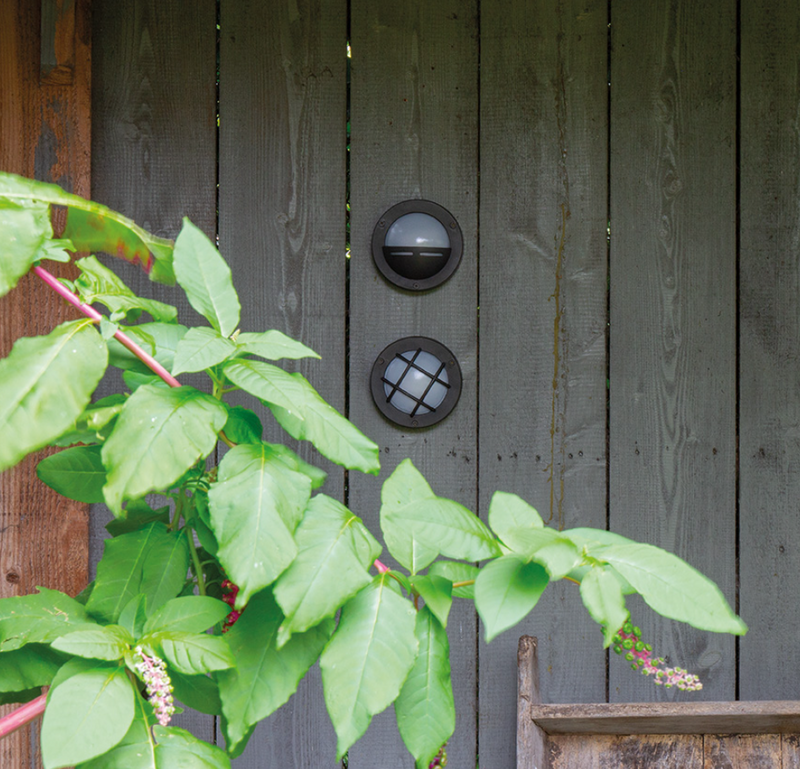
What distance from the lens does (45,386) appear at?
1.22 ft

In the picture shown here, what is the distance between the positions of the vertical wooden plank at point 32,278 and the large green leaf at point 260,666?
0.72m

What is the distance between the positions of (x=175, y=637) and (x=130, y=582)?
0.11 meters

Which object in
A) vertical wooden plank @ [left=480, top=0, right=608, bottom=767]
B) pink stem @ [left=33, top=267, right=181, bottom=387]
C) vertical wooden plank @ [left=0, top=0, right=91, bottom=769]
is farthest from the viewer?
vertical wooden plank @ [left=480, top=0, right=608, bottom=767]

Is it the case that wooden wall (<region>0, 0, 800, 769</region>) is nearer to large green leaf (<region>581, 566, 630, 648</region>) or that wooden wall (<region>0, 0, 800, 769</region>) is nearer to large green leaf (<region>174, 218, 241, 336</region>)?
large green leaf (<region>174, 218, 241, 336</region>)

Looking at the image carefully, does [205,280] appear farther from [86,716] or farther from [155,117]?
[155,117]

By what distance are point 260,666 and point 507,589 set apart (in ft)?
0.61

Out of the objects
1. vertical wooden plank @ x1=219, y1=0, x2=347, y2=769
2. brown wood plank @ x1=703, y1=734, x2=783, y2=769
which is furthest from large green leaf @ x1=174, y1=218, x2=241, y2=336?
brown wood plank @ x1=703, y1=734, x2=783, y2=769

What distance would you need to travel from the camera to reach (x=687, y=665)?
111 cm

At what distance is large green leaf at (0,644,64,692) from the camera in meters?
0.45

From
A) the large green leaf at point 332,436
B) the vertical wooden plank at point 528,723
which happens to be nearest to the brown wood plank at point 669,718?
the vertical wooden plank at point 528,723

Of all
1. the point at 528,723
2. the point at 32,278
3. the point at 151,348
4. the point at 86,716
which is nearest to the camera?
the point at 86,716

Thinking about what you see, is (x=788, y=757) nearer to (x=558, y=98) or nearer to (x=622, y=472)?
(x=622, y=472)

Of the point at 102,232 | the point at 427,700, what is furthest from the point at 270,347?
the point at 427,700

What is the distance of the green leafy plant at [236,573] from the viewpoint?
1.22 ft
